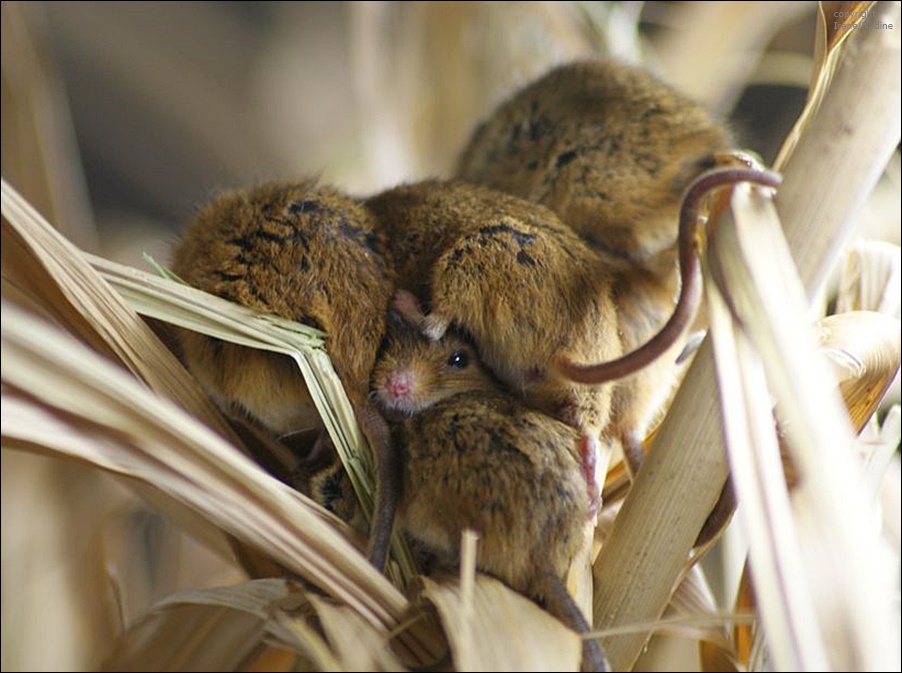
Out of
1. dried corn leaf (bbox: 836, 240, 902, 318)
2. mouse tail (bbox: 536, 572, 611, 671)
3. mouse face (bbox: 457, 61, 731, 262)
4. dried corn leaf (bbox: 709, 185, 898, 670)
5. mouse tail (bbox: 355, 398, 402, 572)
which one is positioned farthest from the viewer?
mouse face (bbox: 457, 61, 731, 262)

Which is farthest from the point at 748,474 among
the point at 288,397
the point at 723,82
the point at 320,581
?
the point at 723,82

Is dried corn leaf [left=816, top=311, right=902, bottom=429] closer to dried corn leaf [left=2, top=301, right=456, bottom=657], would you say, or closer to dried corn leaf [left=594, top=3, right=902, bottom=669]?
dried corn leaf [left=594, top=3, right=902, bottom=669]

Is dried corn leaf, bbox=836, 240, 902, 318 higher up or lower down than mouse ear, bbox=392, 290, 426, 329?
higher up

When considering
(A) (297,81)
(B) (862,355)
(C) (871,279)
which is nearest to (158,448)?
(B) (862,355)

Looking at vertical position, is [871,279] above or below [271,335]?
above

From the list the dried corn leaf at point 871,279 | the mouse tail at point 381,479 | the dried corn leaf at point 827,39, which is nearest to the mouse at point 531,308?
the mouse tail at point 381,479

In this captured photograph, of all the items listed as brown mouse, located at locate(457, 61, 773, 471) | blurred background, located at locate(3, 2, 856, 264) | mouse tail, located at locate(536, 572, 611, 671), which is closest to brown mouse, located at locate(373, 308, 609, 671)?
mouse tail, located at locate(536, 572, 611, 671)

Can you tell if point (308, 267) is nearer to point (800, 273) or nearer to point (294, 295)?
point (294, 295)
